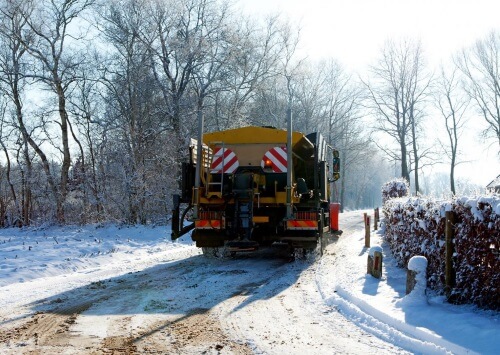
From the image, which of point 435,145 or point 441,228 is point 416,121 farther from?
point 441,228

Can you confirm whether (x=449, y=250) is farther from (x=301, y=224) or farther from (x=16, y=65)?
(x=16, y=65)

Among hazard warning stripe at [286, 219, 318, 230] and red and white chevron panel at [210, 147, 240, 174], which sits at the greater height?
red and white chevron panel at [210, 147, 240, 174]

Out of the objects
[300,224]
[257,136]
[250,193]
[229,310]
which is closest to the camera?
[229,310]

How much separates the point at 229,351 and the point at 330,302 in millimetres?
2761

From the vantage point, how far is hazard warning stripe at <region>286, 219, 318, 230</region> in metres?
10.2

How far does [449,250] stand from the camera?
253 inches

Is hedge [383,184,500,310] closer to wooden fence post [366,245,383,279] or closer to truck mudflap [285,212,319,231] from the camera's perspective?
wooden fence post [366,245,383,279]

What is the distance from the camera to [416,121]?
39125 mm

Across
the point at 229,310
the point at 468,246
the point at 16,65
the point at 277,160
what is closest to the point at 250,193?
the point at 277,160

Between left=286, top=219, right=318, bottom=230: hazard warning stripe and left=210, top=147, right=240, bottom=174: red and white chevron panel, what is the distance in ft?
6.02

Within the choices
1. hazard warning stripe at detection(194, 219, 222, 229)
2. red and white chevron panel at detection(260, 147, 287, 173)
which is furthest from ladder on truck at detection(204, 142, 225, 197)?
red and white chevron panel at detection(260, 147, 287, 173)

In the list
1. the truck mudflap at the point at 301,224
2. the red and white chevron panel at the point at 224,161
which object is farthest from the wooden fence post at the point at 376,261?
the red and white chevron panel at the point at 224,161

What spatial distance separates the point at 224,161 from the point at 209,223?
154 cm

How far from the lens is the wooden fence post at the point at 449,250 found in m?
6.39
